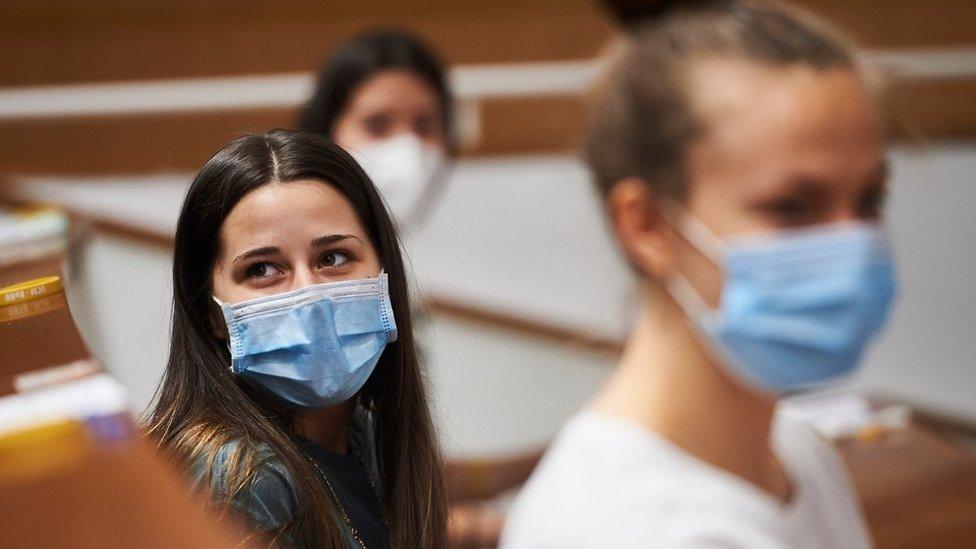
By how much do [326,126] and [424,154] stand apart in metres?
0.33

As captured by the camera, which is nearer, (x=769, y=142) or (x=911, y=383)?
(x=769, y=142)

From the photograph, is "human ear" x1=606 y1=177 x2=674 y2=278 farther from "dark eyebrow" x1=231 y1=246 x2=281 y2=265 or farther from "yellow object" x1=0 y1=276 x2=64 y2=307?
"yellow object" x1=0 y1=276 x2=64 y2=307

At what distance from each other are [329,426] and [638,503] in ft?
1.01

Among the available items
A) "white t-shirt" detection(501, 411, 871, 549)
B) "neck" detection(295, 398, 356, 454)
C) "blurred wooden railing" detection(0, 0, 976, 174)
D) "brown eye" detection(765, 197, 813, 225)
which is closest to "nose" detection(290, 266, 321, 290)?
"neck" detection(295, 398, 356, 454)

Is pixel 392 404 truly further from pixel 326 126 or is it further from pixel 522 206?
pixel 522 206

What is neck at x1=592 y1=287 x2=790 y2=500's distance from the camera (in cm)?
101

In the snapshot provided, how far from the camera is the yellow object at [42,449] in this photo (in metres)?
0.57

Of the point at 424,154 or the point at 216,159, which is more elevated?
the point at 216,159

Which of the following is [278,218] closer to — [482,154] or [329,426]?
[329,426]

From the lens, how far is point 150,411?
3.46 feet

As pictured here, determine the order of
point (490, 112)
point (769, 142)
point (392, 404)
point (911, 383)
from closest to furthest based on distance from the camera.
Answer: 1. point (769, 142)
2. point (392, 404)
3. point (911, 383)
4. point (490, 112)

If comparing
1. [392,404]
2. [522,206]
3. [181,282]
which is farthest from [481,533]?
[522,206]

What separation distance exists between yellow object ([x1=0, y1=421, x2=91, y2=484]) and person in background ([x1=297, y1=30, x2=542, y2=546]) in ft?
5.44

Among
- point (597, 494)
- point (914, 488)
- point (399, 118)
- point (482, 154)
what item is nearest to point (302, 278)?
point (597, 494)
